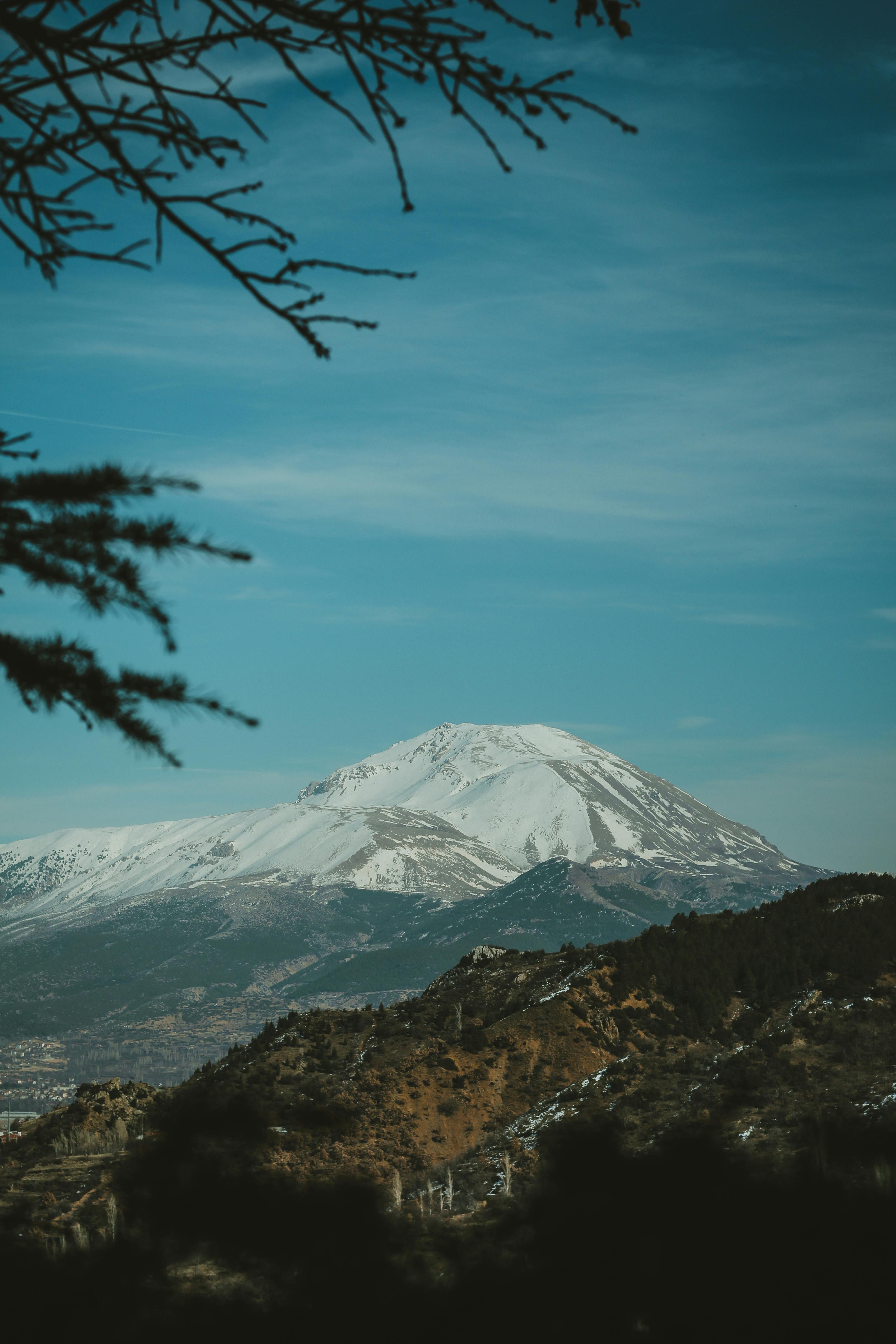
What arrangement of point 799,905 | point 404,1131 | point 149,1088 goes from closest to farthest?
point 404,1131, point 149,1088, point 799,905

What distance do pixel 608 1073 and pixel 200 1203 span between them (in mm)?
9926

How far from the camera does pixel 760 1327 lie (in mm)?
10492

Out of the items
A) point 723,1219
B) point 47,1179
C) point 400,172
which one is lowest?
point 47,1179

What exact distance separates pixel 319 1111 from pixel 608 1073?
6500mm

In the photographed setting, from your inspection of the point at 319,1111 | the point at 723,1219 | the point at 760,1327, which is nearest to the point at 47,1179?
the point at 319,1111

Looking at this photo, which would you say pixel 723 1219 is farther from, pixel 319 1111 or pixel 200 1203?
pixel 319 1111

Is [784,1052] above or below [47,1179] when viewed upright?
above

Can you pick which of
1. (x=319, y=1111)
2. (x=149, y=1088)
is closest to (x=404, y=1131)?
(x=319, y=1111)

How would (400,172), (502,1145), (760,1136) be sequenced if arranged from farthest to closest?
(502,1145), (760,1136), (400,172)

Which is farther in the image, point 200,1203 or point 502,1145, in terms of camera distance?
point 502,1145

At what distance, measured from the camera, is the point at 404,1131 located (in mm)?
Answer: 24797

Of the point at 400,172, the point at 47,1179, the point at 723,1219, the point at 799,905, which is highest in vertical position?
the point at 400,172

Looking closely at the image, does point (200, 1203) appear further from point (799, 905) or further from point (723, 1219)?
point (799, 905)

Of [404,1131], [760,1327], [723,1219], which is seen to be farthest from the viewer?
[404,1131]
